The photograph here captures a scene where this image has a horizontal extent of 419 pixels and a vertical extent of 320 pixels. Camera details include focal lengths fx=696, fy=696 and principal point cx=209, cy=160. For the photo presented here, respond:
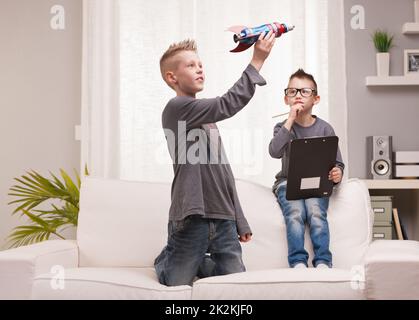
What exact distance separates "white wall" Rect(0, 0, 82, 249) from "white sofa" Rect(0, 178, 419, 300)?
169cm

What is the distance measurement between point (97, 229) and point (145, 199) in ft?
0.79

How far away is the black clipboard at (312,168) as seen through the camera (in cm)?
284

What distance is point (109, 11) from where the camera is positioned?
452 cm

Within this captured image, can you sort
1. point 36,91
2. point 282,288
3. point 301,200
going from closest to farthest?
point 282,288 < point 301,200 < point 36,91

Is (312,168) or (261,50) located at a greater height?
(261,50)

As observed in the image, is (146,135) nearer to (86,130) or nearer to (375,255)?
(86,130)

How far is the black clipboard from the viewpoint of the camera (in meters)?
2.84

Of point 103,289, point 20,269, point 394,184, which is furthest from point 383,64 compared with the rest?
point 20,269

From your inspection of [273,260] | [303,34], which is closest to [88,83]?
[303,34]

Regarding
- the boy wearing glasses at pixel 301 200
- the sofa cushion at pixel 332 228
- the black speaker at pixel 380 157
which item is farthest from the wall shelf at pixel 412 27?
the sofa cushion at pixel 332 228

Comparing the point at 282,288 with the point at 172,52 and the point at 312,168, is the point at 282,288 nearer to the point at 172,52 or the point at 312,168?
the point at 312,168

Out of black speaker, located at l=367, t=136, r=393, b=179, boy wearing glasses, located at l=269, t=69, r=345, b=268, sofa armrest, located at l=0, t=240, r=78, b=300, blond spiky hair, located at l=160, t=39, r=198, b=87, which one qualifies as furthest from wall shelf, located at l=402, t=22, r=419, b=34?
sofa armrest, located at l=0, t=240, r=78, b=300

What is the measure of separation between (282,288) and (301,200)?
67 centimetres

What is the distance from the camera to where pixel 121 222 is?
117 inches
